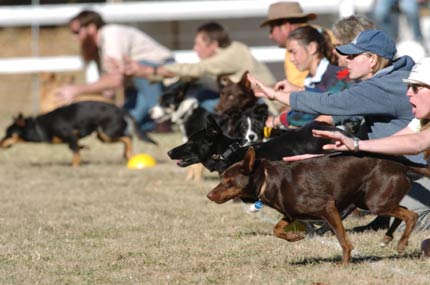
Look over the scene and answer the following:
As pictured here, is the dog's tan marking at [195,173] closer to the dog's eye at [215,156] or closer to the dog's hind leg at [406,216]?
the dog's eye at [215,156]

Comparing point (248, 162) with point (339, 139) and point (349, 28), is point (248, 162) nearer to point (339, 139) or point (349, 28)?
point (339, 139)

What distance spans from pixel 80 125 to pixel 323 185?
7.64 m

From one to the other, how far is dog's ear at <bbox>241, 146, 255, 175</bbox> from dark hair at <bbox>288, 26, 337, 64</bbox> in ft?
10.0

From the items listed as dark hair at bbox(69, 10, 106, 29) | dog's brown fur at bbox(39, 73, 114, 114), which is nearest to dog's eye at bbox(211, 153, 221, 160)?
dark hair at bbox(69, 10, 106, 29)

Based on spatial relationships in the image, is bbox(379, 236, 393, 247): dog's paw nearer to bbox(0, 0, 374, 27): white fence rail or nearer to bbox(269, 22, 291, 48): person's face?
bbox(269, 22, 291, 48): person's face

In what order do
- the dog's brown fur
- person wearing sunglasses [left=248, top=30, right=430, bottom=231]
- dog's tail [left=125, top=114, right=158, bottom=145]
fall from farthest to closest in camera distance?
1. the dog's brown fur
2. dog's tail [left=125, top=114, right=158, bottom=145]
3. person wearing sunglasses [left=248, top=30, right=430, bottom=231]

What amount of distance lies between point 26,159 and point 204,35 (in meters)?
3.22

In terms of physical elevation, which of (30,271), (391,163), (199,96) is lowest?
(199,96)

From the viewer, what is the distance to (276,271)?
18.9ft

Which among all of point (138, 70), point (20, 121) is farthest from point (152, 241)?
point (20, 121)

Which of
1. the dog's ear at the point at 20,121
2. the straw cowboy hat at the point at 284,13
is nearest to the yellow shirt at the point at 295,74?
the straw cowboy hat at the point at 284,13

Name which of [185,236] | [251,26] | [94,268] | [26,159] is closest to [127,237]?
[185,236]

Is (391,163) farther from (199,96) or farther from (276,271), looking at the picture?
(199,96)

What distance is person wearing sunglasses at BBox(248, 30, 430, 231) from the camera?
6.35 m
